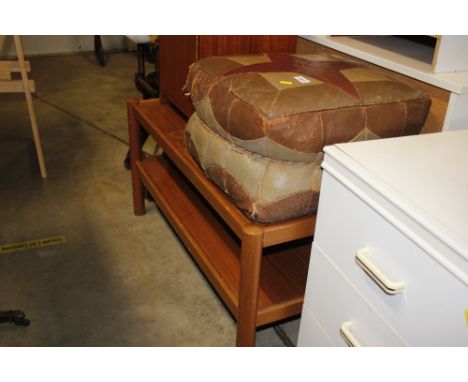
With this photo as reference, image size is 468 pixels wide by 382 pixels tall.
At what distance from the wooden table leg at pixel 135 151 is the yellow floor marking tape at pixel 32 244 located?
33 centimetres

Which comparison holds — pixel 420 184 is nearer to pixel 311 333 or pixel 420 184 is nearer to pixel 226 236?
pixel 311 333

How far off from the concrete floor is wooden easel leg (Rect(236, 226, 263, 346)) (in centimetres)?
23

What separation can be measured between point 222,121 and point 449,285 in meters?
0.60

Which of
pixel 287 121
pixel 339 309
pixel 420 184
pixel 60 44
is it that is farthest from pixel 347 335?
pixel 60 44

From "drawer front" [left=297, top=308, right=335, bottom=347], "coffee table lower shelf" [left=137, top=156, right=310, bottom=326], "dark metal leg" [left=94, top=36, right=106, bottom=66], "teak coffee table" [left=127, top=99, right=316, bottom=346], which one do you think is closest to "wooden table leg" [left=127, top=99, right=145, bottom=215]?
"teak coffee table" [left=127, top=99, right=316, bottom=346]

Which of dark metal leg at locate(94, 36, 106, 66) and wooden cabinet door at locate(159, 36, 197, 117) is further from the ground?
wooden cabinet door at locate(159, 36, 197, 117)

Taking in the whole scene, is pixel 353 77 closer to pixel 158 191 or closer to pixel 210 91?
pixel 210 91

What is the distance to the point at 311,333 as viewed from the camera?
3.57ft

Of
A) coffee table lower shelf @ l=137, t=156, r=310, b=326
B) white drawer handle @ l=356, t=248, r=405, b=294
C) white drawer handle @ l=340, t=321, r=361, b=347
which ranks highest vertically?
white drawer handle @ l=356, t=248, r=405, b=294

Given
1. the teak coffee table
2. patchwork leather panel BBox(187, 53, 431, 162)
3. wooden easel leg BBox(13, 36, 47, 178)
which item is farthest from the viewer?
wooden easel leg BBox(13, 36, 47, 178)

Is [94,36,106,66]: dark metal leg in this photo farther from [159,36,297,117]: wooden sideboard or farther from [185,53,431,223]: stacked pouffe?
[185,53,431,223]: stacked pouffe

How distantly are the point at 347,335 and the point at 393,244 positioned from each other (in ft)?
0.81

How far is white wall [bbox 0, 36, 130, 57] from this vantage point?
444 cm

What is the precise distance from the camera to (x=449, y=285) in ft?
2.12
